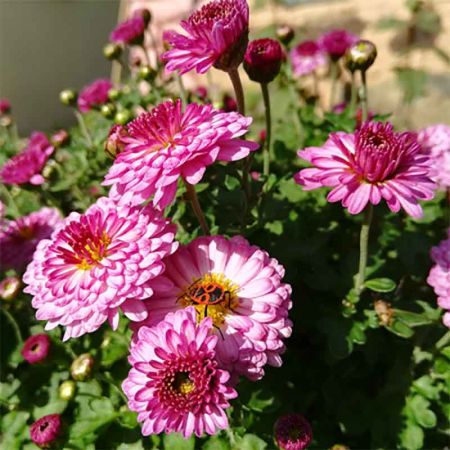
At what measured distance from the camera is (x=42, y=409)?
5.59ft

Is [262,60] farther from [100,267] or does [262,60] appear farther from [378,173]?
[100,267]

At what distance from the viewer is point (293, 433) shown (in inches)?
51.1

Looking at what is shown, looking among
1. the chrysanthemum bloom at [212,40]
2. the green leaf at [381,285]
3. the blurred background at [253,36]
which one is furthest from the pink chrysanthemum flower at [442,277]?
the blurred background at [253,36]

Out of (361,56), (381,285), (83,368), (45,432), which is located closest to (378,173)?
(381,285)

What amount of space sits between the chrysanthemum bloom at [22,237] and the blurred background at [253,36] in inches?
59.8

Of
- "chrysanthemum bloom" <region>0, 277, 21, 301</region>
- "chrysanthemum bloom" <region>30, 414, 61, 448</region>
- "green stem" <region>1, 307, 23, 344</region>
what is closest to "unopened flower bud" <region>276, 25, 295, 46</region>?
"chrysanthemum bloom" <region>0, 277, 21, 301</region>

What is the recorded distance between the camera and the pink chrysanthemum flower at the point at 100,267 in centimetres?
111

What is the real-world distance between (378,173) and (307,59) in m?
1.69

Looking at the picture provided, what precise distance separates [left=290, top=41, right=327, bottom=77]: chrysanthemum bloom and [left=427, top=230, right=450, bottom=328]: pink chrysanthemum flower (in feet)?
4.68

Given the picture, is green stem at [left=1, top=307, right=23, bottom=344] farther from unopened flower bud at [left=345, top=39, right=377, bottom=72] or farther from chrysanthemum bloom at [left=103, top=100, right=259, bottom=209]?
unopened flower bud at [left=345, top=39, right=377, bottom=72]

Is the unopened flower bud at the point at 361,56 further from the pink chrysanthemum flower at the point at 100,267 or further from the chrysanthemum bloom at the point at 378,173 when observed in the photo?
the pink chrysanthemum flower at the point at 100,267

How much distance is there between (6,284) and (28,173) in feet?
1.25

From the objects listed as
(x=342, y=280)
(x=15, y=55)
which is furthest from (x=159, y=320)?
(x=15, y=55)

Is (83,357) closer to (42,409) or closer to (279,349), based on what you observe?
(42,409)
